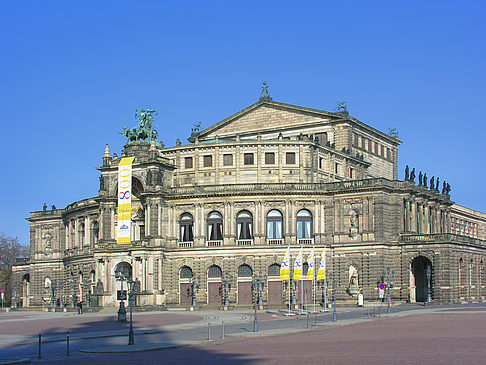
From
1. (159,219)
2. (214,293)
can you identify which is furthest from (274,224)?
(159,219)

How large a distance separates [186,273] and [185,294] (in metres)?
2.90

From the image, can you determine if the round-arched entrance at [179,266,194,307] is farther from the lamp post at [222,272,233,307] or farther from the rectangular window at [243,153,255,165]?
the rectangular window at [243,153,255,165]

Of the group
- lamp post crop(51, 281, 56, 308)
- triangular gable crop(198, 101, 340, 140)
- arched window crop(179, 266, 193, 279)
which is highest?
triangular gable crop(198, 101, 340, 140)

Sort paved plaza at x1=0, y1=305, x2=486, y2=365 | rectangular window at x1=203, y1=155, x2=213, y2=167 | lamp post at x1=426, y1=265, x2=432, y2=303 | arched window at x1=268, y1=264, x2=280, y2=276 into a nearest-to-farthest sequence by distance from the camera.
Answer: paved plaza at x1=0, y1=305, x2=486, y2=365 < lamp post at x1=426, y1=265, x2=432, y2=303 < arched window at x1=268, y1=264, x2=280, y2=276 < rectangular window at x1=203, y1=155, x2=213, y2=167

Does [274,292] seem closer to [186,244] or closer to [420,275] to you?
[186,244]

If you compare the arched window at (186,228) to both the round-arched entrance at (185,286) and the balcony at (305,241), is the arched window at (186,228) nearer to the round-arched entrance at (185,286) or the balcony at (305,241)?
the round-arched entrance at (185,286)

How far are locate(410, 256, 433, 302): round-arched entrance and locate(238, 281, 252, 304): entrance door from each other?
70.7ft

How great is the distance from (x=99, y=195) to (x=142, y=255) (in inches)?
475

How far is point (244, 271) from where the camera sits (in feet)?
322

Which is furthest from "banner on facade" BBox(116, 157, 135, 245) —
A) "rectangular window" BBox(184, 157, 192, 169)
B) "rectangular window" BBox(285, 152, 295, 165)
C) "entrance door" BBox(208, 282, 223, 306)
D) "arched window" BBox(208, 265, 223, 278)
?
"rectangular window" BBox(285, 152, 295, 165)

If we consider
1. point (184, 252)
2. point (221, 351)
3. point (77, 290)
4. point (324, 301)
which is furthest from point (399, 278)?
point (221, 351)

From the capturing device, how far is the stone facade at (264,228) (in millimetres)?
94562

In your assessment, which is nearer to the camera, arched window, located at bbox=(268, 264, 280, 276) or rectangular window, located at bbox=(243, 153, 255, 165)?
arched window, located at bbox=(268, 264, 280, 276)

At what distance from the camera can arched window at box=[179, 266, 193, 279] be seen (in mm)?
100688
